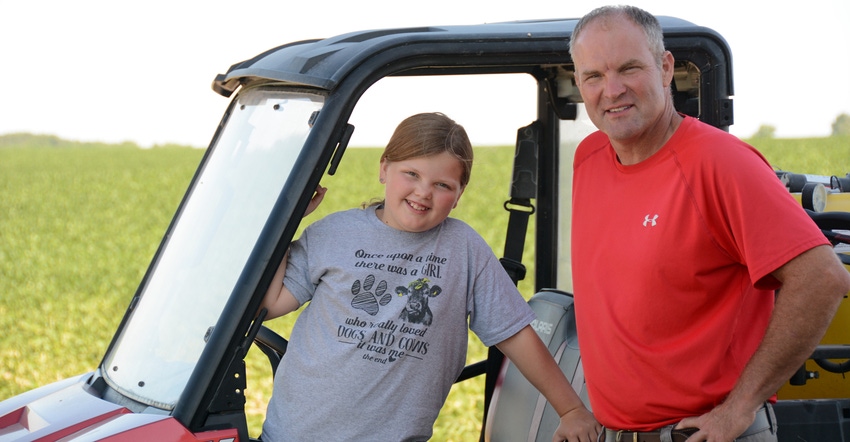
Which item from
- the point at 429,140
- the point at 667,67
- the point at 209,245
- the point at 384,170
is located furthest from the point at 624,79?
the point at 209,245

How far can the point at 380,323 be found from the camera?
238cm

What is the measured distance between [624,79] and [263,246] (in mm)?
887

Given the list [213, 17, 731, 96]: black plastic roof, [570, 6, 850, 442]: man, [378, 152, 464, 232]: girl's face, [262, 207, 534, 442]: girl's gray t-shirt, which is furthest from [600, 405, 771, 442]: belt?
[213, 17, 731, 96]: black plastic roof

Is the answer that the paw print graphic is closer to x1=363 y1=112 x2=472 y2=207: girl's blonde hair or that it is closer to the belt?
x1=363 y1=112 x2=472 y2=207: girl's blonde hair

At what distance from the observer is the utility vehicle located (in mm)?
2178

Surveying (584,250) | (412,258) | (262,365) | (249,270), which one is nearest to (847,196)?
Result: (584,250)

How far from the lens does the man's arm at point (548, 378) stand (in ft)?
8.04

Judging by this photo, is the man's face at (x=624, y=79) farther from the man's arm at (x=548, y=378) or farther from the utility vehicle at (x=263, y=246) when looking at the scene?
the man's arm at (x=548, y=378)

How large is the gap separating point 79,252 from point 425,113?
618 inches

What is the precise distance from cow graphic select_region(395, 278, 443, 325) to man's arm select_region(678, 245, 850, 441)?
0.72 metres

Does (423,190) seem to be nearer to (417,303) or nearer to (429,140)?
(429,140)

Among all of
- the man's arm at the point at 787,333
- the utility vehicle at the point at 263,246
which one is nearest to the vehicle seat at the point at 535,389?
the utility vehicle at the point at 263,246

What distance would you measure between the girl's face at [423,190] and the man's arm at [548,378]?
1.27 feet

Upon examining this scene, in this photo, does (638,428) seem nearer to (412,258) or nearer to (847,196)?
(412,258)
